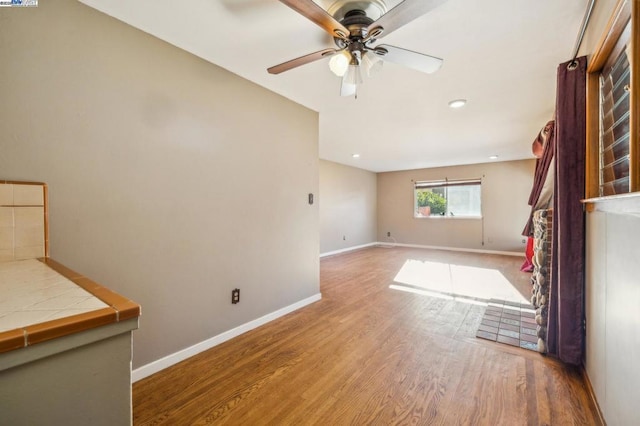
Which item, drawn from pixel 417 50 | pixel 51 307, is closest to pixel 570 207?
pixel 417 50

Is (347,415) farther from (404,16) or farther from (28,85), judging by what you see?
(28,85)

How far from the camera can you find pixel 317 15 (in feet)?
4.11

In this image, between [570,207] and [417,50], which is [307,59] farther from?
[570,207]

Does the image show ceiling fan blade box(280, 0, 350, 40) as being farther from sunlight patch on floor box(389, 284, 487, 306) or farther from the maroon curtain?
sunlight patch on floor box(389, 284, 487, 306)

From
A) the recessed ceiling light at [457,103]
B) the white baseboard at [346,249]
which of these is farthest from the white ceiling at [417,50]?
the white baseboard at [346,249]

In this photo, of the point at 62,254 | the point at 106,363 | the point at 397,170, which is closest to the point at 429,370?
the point at 106,363

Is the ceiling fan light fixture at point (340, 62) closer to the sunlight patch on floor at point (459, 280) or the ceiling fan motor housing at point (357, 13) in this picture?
the ceiling fan motor housing at point (357, 13)

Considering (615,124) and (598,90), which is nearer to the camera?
(615,124)

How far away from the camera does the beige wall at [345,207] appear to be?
20.1ft

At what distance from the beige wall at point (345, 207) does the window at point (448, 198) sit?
1313mm

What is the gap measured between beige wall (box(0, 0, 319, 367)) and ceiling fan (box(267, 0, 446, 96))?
2.55ft

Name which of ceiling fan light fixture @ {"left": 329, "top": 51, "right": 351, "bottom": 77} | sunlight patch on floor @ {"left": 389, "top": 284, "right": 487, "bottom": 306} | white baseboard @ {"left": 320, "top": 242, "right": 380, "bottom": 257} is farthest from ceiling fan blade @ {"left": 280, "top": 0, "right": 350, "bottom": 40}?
white baseboard @ {"left": 320, "top": 242, "right": 380, "bottom": 257}

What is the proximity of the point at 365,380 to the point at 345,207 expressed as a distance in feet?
17.1

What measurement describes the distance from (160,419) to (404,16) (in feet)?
7.69
